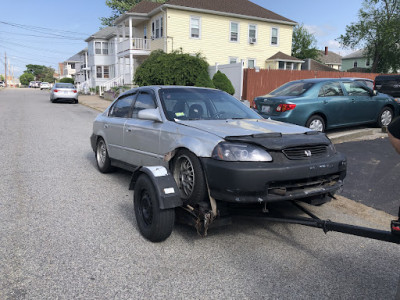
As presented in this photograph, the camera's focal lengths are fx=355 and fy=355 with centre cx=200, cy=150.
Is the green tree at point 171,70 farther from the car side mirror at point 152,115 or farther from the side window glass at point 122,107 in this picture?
the car side mirror at point 152,115

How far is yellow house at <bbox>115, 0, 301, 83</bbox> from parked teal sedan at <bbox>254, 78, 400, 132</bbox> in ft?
59.6

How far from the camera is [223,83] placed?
18672mm

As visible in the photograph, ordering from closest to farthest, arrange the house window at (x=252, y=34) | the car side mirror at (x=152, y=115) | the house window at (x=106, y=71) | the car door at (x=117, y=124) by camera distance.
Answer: the car side mirror at (x=152, y=115) → the car door at (x=117, y=124) → the house window at (x=252, y=34) → the house window at (x=106, y=71)

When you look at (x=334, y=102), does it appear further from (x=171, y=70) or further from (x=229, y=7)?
(x=229, y=7)

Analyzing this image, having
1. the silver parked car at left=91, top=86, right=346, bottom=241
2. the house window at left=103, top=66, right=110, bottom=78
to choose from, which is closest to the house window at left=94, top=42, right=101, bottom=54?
the house window at left=103, top=66, right=110, bottom=78

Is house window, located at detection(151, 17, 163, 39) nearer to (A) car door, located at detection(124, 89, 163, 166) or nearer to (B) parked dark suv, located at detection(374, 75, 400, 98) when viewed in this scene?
(B) parked dark suv, located at detection(374, 75, 400, 98)

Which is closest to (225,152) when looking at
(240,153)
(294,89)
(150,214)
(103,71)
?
(240,153)

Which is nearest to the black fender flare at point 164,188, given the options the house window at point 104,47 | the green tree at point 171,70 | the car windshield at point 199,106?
the car windshield at point 199,106

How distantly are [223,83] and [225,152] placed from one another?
51.4ft

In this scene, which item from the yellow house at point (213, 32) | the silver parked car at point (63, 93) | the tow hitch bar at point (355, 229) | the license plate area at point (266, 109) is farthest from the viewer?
the yellow house at point (213, 32)

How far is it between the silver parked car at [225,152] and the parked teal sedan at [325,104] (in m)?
3.43

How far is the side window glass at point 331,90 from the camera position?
8.89 metres

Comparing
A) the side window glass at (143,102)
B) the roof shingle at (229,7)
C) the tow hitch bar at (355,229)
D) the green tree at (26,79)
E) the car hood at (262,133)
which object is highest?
the roof shingle at (229,7)

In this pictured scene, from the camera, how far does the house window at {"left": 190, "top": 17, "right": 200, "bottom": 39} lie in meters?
27.2
